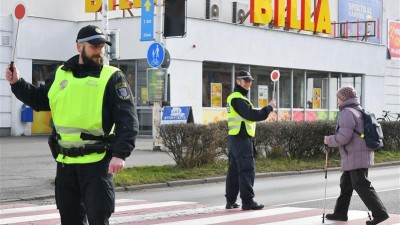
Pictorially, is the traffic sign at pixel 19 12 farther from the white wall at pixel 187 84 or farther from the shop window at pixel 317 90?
the shop window at pixel 317 90

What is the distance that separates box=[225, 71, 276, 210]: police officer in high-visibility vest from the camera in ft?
33.9

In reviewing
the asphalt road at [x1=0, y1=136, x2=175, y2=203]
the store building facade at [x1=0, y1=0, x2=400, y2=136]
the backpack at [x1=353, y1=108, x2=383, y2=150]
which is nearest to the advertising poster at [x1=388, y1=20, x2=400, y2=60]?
the store building facade at [x1=0, y1=0, x2=400, y2=136]

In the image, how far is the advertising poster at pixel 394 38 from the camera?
4812cm

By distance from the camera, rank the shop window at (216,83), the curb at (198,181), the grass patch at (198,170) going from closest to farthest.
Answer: the curb at (198,181) → the grass patch at (198,170) → the shop window at (216,83)

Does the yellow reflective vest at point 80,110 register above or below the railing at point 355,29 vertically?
below

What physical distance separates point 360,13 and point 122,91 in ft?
145

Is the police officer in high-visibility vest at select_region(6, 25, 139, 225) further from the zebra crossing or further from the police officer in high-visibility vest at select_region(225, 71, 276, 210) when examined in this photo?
the police officer in high-visibility vest at select_region(225, 71, 276, 210)

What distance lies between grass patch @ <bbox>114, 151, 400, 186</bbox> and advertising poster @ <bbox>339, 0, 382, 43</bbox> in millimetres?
26113

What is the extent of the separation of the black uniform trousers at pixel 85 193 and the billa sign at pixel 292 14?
28.9 metres

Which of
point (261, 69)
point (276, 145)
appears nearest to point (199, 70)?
point (261, 69)

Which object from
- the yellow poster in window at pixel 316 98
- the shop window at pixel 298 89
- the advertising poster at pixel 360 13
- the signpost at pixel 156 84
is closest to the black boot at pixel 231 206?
the signpost at pixel 156 84

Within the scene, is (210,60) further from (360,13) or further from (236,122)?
(236,122)

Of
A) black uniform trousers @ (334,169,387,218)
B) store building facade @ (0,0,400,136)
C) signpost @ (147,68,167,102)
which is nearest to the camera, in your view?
black uniform trousers @ (334,169,387,218)

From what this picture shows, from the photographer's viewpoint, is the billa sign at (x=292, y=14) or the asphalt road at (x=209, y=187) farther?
the billa sign at (x=292, y=14)
